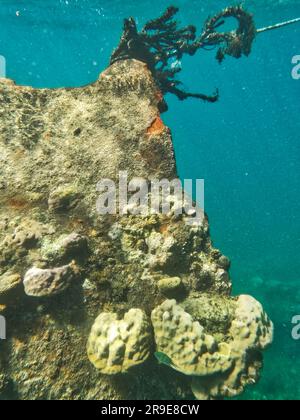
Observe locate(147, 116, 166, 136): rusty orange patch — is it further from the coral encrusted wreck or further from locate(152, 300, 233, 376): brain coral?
locate(152, 300, 233, 376): brain coral

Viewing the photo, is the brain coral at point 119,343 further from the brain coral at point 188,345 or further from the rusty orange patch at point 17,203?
the rusty orange patch at point 17,203

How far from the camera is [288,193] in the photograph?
250ft

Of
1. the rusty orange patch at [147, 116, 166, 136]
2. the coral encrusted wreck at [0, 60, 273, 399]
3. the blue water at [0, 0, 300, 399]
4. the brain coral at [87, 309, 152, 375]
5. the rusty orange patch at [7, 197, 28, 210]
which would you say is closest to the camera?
the brain coral at [87, 309, 152, 375]

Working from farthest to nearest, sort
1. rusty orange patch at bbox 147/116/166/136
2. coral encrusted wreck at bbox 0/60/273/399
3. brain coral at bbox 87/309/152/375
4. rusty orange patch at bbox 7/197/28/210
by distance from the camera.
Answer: rusty orange patch at bbox 147/116/166/136, rusty orange patch at bbox 7/197/28/210, coral encrusted wreck at bbox 0/60/273/399, brain coral at bbox 87/309/152/375

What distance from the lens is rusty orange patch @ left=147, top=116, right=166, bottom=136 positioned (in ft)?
15.9

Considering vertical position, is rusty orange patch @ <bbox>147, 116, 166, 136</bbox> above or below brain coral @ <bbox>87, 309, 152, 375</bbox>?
above

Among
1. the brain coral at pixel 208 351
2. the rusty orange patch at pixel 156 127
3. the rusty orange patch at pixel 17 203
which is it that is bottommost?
the brain coral at pixel 208 351

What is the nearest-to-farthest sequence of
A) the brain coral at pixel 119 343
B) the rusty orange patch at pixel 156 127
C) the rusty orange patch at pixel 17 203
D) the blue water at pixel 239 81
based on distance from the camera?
the brain coral at pixel 119 343 → the rusty orange patch at pixel 17 203 → the rusty orange patch at pixel 156 127 → the blue water at pixel 239 81

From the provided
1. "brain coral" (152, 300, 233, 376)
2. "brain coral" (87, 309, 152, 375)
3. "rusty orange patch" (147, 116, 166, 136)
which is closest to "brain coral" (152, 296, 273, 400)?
"brain coral" (152, 300, 233, 376)

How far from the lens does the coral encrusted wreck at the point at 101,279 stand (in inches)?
137

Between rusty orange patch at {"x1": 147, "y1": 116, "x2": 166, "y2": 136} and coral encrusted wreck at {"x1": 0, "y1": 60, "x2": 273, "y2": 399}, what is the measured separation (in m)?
0.02

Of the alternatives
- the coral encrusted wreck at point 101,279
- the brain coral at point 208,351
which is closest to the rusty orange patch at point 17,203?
the coral encrusted wreck at point 101,279

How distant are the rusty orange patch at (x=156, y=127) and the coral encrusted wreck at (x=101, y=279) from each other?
0.6 inches

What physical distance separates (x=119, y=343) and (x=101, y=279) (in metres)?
0.81
